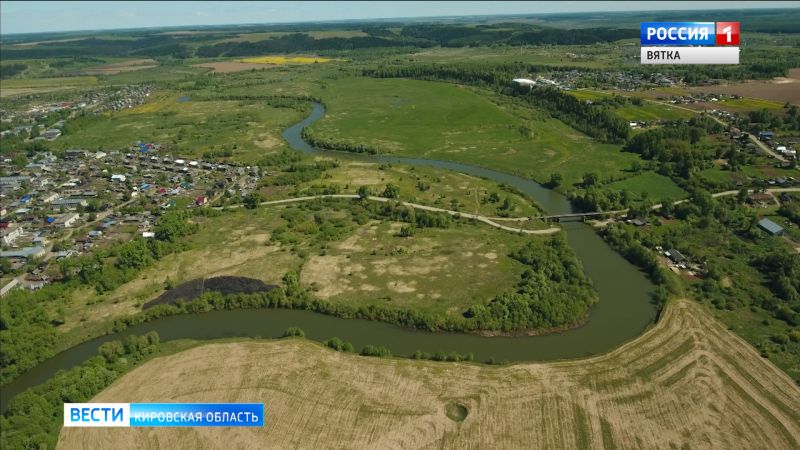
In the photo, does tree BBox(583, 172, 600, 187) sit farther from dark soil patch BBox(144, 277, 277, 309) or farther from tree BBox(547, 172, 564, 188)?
dark soil patch BBox(144, 277, 277, 309)

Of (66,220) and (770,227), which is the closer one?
(770,227)

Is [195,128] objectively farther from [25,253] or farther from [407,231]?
[407,231]

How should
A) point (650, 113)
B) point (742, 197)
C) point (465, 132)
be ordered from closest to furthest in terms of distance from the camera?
point (742, 197), point (465, 132), point (650, 113)

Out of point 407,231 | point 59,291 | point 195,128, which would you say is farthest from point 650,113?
point 59,291

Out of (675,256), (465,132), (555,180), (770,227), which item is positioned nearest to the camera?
(675,256)

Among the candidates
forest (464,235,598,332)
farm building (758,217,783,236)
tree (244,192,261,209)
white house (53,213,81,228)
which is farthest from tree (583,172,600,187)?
white house (53,213,81,228)

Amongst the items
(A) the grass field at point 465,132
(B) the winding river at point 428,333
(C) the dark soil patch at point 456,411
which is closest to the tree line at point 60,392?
(B) the winding river at point 428,333

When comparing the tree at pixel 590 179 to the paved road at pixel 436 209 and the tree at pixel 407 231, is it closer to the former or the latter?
the paved road at pixel 436 209
